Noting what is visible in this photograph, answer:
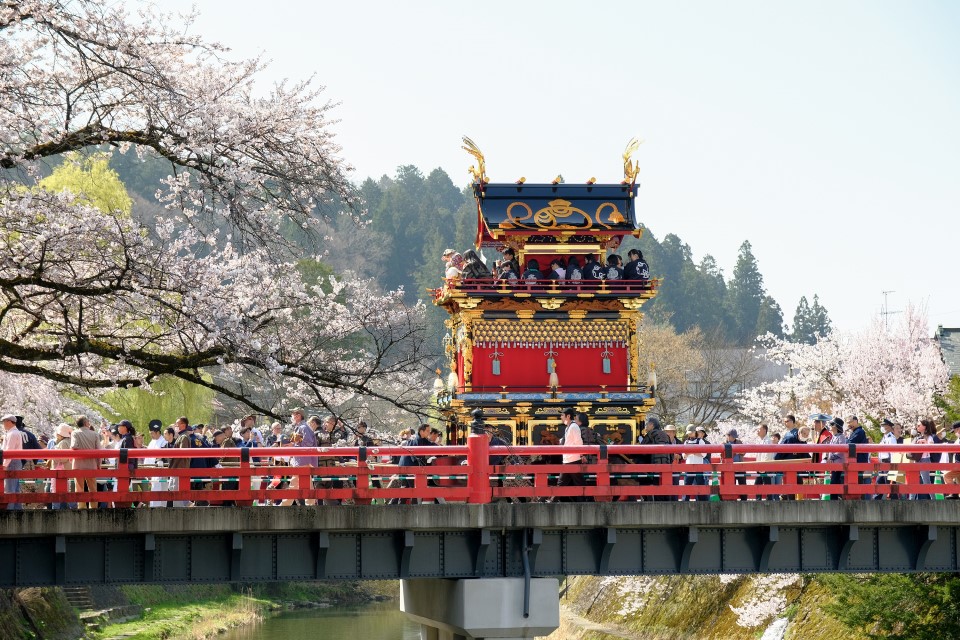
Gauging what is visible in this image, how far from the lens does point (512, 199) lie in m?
40.1

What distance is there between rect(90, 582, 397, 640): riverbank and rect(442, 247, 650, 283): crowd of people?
16.2 metres

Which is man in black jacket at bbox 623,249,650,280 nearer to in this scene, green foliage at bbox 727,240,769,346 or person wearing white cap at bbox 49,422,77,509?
person wearing white cap at bbox 49,422,77,509

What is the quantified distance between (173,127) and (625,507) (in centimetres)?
903

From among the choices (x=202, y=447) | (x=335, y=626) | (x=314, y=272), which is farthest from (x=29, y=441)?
(x=314, y=272)

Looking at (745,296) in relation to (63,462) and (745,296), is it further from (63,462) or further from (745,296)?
(63,462)

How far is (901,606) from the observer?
31.3m

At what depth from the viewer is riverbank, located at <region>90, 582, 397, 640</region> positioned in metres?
45.3

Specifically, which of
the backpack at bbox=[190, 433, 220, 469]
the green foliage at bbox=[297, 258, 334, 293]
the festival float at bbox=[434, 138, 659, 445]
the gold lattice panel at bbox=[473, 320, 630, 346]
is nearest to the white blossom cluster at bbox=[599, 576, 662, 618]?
the festival float at bbox=[434, 138, 659, 445]

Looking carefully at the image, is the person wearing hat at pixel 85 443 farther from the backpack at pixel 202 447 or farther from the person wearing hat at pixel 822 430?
the person wearing hat at pixel 822 430

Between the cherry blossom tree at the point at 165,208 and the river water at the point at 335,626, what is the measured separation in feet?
96.4

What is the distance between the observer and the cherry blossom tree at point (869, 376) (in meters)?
52.1

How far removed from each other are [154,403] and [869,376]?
30451 mm

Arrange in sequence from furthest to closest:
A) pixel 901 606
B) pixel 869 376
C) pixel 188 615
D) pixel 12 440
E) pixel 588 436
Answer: pixel 869 376 → pixel 188 615 → pixel 901 606 → pixel 588 436 → pixel 12 440

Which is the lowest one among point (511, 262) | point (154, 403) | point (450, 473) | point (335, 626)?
point (335, 626)
